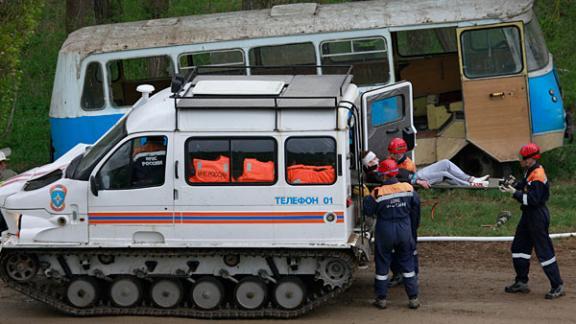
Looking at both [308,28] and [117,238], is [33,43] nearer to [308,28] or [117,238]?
[308,28]

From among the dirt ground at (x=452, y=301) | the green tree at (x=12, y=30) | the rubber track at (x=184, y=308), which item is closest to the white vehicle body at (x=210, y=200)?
the rubber track at (x=184, y=308)

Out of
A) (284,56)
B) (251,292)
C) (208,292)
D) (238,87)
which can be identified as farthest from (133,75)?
(251,292)

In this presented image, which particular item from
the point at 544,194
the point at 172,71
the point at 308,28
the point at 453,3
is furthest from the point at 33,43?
the point at 544,194

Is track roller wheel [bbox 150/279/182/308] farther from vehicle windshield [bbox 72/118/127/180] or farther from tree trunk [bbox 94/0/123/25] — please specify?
tree trunk [bbox 94/0/123/25]

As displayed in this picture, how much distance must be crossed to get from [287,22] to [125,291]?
7374 millimetres

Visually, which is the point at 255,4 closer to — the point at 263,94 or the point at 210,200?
the point at 263,94

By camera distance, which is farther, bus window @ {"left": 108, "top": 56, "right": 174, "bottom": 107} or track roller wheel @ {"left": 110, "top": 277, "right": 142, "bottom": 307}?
bus window @ {"left": 108, "top": 56, "right": 174, "bottom": 107}

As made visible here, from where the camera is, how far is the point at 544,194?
11.8m

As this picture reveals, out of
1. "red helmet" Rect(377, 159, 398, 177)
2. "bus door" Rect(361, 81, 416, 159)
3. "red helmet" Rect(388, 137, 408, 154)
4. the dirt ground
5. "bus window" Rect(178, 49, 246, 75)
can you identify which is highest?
"bus window" Rect(178, 49, 246, 75)

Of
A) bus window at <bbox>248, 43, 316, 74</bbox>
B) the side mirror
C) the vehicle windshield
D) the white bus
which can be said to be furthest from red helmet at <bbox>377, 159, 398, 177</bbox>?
bus window at <bbox>248, 43, 316, 74</bbox>

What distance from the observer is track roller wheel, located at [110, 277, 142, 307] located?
38.0 feet

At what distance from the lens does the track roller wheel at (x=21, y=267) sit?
11.6 metres

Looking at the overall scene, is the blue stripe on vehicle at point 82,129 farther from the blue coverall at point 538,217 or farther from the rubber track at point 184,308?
the blue coverall at point 538,217

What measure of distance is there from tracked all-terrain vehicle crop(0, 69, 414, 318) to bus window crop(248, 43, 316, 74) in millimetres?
6048
